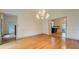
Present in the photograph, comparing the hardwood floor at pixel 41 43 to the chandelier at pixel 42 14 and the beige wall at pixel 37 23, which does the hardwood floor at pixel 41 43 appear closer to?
the beige wall at pixel 37 23

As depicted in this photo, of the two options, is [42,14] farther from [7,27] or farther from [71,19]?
[7,27]

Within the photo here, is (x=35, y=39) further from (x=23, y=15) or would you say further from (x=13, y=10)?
(x=13, y=10)

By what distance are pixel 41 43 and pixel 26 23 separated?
58 cm

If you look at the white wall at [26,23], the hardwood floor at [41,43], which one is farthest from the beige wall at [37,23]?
the hardwood floor at [41,43]

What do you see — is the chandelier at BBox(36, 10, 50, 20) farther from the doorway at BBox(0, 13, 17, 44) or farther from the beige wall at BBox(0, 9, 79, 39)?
the doorway at BBox(0, 13, 17, 44)

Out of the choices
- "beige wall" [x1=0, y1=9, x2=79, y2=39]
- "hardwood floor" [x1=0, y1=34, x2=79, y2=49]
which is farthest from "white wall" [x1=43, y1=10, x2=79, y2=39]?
"hardwood floor" [x1=0, y1=34, x2=79, y2=49]

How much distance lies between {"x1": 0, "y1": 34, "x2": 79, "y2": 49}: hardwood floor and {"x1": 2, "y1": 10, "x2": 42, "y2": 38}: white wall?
16 cm

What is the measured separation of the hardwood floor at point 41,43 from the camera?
84.5 inches

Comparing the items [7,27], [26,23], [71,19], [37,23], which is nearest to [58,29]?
[71,19]
